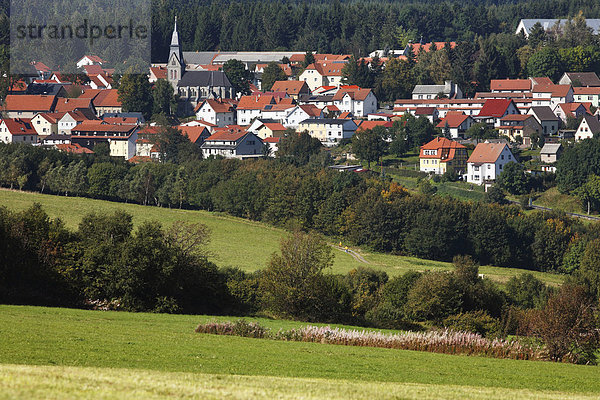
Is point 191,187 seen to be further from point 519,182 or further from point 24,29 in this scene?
point 24,29

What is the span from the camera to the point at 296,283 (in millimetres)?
26766

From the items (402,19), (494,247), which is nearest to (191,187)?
(494,247)

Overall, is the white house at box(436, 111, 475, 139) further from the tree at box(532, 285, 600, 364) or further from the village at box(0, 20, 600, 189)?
the tree at box(532, 285, 600, 364)

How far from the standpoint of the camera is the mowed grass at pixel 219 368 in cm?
1127

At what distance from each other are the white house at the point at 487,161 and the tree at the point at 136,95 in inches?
1511

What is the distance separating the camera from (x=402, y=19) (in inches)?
5630

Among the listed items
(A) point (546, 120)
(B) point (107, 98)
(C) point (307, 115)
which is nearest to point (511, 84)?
(A) point (546, 120)

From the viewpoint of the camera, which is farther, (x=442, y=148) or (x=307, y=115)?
(x=307, y=115)

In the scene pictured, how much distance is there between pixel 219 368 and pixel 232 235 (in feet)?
122

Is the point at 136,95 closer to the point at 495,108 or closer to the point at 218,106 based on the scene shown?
the point at 218,106

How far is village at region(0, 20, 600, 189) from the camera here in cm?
7412

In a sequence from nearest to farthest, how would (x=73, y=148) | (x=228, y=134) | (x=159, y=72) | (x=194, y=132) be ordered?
1. (x=73, y=148)
2. (x=228, y=134)
3. (x=194, y=132)
4. (x=159, y=72)

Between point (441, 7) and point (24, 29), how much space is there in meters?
69.2

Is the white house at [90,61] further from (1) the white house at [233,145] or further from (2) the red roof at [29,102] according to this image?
(1) the white house at [233,145]
